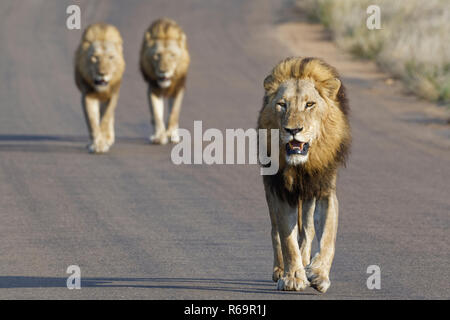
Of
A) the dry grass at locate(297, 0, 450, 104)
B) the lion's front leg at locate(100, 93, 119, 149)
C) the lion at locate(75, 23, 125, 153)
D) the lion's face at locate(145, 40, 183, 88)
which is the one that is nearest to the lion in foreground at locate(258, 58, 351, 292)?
the lion at locate(75, 23, 125, 153)

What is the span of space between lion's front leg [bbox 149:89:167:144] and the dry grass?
190 inches

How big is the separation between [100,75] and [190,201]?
4.10m

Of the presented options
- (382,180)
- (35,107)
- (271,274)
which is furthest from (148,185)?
(35,107)

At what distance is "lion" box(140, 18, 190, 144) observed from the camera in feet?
50.7

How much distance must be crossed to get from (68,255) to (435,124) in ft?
28.7

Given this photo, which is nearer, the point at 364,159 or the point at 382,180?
the point at 382,180

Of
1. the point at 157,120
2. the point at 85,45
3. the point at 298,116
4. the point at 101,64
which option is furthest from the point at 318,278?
the point at 85,45

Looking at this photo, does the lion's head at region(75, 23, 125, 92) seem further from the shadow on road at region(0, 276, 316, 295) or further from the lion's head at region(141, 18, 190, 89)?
the shadow on road at region(0, 276, 316, 295)

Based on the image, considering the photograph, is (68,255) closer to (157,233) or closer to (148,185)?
(157,233)

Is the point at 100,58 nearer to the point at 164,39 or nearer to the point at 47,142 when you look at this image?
the point at 164,39

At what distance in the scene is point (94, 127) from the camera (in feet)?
47.8

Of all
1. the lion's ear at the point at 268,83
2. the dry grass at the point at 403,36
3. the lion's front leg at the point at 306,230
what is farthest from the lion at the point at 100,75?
the lion's ear at the point at 268,83

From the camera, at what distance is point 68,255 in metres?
8.75
